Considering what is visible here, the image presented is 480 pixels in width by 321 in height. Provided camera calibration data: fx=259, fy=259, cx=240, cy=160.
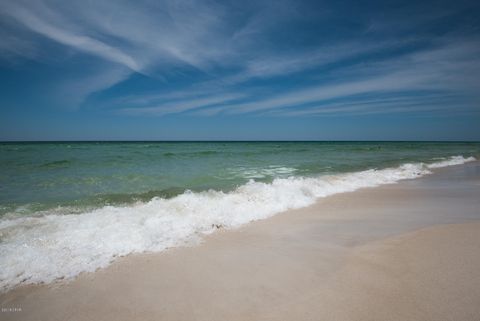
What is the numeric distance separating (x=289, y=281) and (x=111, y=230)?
291 centimetres

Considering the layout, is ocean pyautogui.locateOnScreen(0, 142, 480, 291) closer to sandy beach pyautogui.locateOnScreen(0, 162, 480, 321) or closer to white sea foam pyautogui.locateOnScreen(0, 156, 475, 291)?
white sea foam pyautogui.locateOnScreen(0, 156, 475, 291)

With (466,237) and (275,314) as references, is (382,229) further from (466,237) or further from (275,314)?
(275,314)

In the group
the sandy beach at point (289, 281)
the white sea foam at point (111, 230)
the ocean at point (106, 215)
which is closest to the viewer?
the sandy beach at point (289, 281)

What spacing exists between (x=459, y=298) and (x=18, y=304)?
14.1 ft

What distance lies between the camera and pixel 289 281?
2.88 metres

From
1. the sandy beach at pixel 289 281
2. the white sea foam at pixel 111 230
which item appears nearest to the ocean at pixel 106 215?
the white sea foam at pixel 111 230

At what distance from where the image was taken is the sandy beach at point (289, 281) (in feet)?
7.86

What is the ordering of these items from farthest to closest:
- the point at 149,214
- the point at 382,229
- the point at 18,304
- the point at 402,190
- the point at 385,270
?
the point at 402,190 → the point at 149,214 → the point at 382,229 → the point at 385,270 → the point at 18,304

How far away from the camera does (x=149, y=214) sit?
199 inches

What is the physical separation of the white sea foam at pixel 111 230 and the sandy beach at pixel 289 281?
26 cm

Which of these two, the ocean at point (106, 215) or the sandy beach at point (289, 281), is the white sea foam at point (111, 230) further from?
the sandy beach at point (289, 281)

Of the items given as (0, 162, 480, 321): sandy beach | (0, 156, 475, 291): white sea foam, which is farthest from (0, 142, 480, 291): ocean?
(0, 162, 480, 321): sandy beach

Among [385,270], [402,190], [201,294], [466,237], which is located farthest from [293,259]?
[402,190]

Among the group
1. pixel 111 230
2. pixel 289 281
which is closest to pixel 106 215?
pixel 111 230
